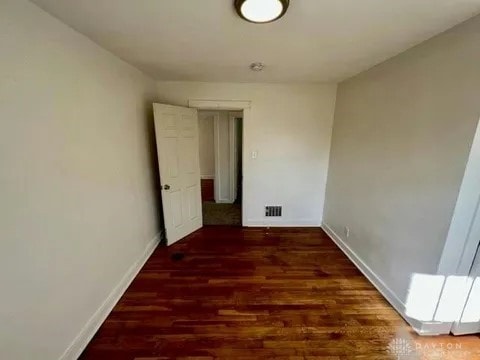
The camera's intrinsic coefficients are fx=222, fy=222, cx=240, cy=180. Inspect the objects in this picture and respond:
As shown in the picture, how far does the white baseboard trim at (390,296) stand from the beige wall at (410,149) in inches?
2.1

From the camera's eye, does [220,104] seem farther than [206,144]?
No

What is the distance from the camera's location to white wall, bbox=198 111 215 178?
19.9 ft

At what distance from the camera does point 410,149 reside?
71.1 inches

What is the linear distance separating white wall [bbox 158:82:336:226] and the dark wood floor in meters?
0.93

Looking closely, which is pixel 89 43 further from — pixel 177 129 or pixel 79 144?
pixel 177 129

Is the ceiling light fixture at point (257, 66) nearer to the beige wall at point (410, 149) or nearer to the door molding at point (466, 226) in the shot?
the beige wall at point (410, 149)

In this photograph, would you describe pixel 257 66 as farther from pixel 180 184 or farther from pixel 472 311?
pixel 472 311

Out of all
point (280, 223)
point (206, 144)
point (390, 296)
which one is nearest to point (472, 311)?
point (390, 296)

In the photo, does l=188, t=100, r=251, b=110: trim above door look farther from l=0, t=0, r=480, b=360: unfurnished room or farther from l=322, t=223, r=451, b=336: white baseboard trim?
l=322, t=223, r=451, b=336: white baseboard trim

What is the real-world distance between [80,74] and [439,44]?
8.26 feet

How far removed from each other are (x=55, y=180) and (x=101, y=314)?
1.17 m

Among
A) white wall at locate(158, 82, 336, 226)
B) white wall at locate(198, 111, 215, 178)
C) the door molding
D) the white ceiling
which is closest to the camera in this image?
the white ceiling

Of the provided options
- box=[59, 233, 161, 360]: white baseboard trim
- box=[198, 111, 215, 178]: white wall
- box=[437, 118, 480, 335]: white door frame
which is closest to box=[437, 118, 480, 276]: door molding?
box=[437, 118, 480, 335]: white door frame

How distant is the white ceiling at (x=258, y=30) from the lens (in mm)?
1191
